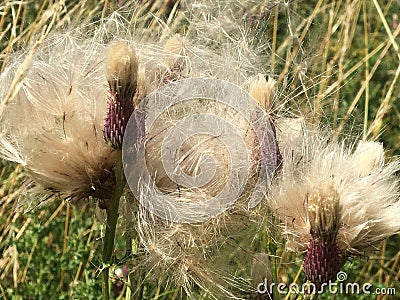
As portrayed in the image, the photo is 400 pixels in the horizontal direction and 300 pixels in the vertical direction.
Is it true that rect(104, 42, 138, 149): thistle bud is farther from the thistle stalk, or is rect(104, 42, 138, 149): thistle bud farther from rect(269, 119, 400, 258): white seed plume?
rect(269, 119, 400, 258): white seed plume

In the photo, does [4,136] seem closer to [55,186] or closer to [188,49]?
[55,186]

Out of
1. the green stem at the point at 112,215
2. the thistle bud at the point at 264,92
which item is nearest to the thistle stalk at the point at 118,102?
the green stem at the point at 112,215

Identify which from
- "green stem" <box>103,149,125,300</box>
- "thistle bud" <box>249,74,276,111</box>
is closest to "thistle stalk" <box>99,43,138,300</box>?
"green stem" <box>103,149,125,300</box>

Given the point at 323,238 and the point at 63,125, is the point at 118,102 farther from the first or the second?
the point at 323,238

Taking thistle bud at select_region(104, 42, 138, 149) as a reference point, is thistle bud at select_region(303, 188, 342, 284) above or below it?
below

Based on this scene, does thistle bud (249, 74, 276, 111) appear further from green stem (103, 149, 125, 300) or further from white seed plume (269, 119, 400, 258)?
green stem (103, 149, 125, 300)

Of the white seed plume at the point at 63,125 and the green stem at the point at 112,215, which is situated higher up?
the white seed plume at the point at 63,125

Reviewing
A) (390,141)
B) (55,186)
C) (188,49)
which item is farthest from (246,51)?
(390,141)

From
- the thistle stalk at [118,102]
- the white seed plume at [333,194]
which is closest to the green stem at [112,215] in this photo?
the thistle stalk at [118,102]

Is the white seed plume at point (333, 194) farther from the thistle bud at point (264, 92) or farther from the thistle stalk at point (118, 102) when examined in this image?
the thistle stalk at point (118, 102)
